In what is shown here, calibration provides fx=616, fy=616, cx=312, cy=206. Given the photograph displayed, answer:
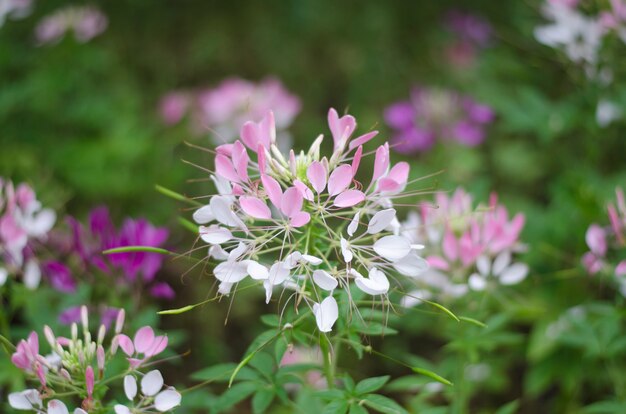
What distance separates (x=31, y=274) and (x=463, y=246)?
0.99 m

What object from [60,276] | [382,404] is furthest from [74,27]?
[382,404]

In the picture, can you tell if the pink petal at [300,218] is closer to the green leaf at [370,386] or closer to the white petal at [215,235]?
the white petal at [215,235]

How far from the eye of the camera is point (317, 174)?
98 centimetres

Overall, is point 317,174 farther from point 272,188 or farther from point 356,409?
point 356,409

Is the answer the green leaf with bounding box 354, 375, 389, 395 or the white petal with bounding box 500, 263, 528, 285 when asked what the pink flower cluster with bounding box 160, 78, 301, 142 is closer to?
the white petal with bounding box 500, 263, 528, 285

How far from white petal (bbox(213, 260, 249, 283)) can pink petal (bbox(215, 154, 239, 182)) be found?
144 millimetres

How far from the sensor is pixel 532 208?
2.38m

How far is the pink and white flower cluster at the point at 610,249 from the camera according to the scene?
4.58 ft

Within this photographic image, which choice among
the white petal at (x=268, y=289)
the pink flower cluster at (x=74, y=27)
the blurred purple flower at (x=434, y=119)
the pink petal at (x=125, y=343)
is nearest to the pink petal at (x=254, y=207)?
the white petal at (x=268, y=289)

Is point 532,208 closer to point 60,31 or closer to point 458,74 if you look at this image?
point 458,74

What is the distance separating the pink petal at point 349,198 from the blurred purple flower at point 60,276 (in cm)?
79

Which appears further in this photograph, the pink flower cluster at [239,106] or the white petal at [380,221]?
the pink flower cluster at [239,106]

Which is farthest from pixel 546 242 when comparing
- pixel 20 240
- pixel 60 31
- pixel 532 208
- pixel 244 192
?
pixel 60 31

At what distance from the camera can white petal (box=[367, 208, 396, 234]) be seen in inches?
39.7
